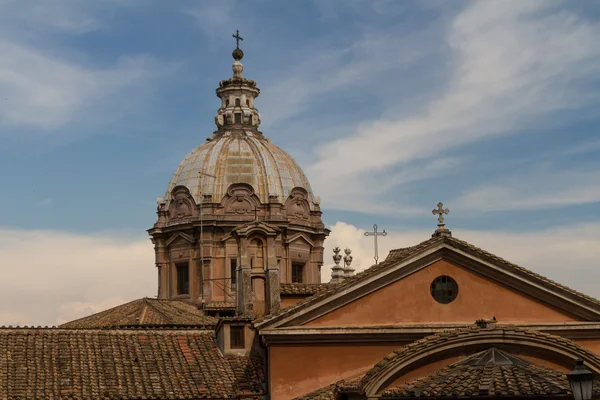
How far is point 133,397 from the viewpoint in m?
30.1

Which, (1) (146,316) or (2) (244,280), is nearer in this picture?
(2) (244,280)

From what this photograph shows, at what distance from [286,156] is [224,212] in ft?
16.7

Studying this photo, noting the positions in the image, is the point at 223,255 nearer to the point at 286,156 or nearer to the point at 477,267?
the point at 286,156

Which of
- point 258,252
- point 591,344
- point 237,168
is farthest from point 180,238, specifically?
point 591,344

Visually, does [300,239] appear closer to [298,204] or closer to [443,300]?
[298,204]

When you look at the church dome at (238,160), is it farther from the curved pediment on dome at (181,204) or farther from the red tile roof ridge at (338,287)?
the red tile roof ridge at (338,287)

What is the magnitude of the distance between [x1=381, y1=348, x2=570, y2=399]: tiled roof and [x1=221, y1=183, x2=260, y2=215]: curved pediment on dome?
32.2 metres

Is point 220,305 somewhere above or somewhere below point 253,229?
above

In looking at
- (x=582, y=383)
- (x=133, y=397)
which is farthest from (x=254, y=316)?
(x=582, y=383)

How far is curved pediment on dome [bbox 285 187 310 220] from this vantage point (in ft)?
197

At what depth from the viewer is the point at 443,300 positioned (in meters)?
31.3

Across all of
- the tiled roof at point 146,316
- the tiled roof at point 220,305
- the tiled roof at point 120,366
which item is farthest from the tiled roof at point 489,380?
the tiled roof at point 220,305

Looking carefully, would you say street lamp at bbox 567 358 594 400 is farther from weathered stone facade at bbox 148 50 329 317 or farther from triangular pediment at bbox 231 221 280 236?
weathered stone facade at bbox 148 50 329 317

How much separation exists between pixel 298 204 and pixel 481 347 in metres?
33.5
